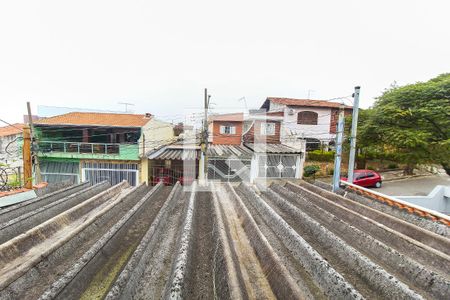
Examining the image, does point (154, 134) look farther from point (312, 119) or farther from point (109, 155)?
point (312, 119)

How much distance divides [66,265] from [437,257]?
11.3 feet

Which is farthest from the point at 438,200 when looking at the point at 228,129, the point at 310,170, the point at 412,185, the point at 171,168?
the point at 228,129

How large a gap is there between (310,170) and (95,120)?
20.4 meters

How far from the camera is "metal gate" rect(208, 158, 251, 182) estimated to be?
16.6m

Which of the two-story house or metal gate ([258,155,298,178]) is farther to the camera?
metal gate ([258,155,298,178])

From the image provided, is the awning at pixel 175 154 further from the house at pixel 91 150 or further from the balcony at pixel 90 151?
the balcony at pixel 90 151

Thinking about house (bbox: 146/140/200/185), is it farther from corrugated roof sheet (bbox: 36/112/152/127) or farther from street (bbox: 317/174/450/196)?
street (bbox: 317/174/450/196)

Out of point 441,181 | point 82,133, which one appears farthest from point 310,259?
point 441,181

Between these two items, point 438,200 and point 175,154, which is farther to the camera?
point 175,154

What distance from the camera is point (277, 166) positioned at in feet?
58.0

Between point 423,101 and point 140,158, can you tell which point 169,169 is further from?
point 423,101

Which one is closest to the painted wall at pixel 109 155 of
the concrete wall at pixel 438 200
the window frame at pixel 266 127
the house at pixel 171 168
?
the house at pixel 171 168

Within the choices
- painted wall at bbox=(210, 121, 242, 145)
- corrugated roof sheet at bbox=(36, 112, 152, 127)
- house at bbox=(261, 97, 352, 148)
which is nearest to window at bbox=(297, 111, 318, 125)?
house at bbox=(261, 97, 352, 148)

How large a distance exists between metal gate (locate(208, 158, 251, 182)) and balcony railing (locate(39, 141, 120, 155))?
810 cm
